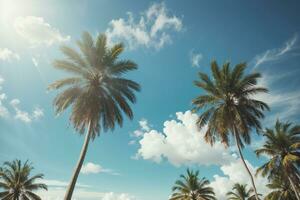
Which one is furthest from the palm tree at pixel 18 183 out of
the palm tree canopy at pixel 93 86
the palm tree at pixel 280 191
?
the palm tree at pixel 280 191

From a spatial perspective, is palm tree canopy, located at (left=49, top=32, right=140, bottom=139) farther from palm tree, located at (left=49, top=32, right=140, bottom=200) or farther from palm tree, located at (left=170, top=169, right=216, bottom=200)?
palm tree, located at (left=170, top=169, right=216, bottom=200)

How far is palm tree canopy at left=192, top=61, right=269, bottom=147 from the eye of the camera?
20.2 metres

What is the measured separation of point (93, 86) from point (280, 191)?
3939cm

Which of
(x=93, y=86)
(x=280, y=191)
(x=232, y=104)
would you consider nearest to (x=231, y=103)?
(x=232, y=104)

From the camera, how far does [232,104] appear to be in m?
20.3

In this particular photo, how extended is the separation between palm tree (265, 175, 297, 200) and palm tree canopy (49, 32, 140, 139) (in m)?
32.5

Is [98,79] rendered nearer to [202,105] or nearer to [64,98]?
[64,98]

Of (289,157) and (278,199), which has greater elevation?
(289,157)

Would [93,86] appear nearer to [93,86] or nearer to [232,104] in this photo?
[93,86]

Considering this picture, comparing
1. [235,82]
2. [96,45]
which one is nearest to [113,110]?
[96,45]

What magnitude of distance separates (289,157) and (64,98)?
88.2 feet

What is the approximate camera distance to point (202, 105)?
22203 mm

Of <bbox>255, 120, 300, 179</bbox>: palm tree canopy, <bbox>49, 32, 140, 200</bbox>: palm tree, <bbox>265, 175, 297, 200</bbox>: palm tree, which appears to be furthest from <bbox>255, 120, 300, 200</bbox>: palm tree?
<bbox>49, 32, 140, 200</bbox>: palm tree

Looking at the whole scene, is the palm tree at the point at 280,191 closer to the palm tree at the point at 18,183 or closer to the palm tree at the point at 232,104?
the palm tree at the point at 232,104
